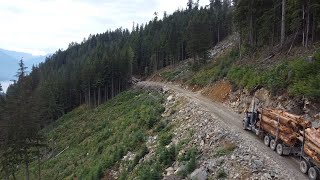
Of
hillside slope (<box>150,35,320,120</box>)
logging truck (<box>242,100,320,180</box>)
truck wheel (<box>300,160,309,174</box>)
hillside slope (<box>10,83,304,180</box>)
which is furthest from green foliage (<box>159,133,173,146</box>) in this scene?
truck wheel (<box>300,160,309,174</box>)

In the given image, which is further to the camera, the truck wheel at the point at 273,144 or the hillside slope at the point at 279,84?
the hillside slope at the point at 279,84

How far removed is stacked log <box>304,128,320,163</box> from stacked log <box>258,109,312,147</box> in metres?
0.87

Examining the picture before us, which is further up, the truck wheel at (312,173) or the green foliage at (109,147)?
the truck wheel at (312,173)

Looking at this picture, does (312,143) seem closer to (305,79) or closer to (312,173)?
(312,173)

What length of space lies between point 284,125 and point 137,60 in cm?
10624

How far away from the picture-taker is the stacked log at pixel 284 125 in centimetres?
1528

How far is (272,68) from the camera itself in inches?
1091

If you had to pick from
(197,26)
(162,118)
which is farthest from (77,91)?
(162,118)

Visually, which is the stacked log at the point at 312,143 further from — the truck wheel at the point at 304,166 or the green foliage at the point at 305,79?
the green foliage at the point at 305,79

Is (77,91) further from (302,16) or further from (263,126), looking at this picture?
(263,126)

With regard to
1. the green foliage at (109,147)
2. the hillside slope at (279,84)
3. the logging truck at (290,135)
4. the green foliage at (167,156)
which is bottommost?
the green foliage at (109,147)

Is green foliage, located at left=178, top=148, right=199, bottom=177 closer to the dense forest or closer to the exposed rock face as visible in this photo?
the exposed rock face

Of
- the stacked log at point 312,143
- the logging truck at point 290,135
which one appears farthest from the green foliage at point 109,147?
the stacked log at point 312,143

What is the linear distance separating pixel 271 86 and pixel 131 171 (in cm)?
1168
